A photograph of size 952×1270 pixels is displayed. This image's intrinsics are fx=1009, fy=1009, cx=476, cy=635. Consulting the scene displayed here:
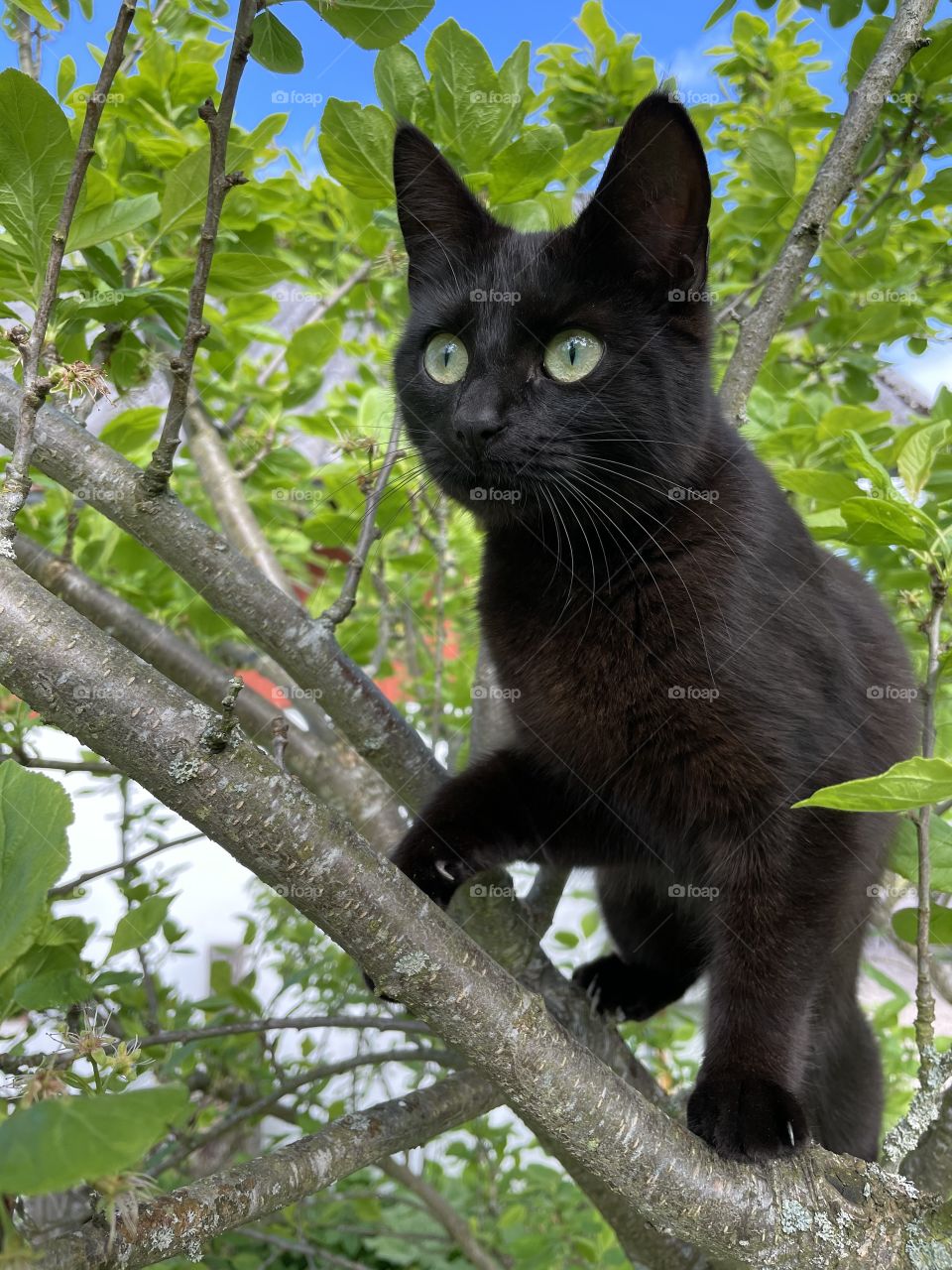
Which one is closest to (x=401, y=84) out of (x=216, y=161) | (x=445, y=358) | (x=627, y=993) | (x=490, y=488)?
(x=445, y=358)

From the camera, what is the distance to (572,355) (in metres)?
1.29

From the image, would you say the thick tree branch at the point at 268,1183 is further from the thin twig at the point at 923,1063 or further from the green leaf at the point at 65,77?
the green leaf at the point at 65,77

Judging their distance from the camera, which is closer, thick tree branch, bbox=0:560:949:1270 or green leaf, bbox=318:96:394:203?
thick tree branch, bbox=0:560:949:1270

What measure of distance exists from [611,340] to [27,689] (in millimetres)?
859

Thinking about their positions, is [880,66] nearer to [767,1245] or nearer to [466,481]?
[466,481]

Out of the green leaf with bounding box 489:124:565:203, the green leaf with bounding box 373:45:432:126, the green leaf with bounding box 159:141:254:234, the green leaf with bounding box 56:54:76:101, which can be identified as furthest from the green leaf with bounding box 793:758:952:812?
the green leaf with bounding box 56:54:76:101

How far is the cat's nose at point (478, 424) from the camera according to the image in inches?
47.5

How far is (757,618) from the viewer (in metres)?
1.22

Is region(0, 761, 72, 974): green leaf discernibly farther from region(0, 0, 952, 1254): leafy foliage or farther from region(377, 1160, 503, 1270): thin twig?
region(377, 1160, 503, 1270): thin twig

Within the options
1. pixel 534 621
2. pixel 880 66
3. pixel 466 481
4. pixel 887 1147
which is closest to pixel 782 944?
pixel 887 1147

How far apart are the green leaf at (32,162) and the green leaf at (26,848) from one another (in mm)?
562

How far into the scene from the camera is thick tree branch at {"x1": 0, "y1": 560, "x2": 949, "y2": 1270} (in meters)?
0.72

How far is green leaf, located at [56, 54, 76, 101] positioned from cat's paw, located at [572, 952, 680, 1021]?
1639 mm

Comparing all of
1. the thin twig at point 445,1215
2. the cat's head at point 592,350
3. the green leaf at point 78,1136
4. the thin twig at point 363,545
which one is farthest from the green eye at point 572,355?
the thin twig at point 445,1215
